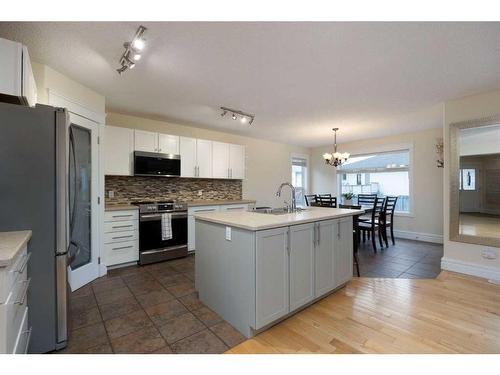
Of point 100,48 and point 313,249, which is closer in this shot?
point 100,48

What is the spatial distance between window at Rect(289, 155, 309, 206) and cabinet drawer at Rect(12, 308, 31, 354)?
235 inches

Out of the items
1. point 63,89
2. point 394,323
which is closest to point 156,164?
point 63,89

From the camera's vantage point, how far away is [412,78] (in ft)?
8.23

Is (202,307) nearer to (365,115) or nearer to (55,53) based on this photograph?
(55,53)

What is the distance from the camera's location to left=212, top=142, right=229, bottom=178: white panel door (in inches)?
181

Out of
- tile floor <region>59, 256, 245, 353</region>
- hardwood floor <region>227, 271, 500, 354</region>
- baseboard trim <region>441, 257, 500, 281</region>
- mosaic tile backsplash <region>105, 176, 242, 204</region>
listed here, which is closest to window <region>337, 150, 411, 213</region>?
baseboard trim <region>441, 257, 500, 281</region>

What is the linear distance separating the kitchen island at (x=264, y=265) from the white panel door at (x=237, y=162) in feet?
8.61

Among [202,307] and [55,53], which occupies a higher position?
[55,53]

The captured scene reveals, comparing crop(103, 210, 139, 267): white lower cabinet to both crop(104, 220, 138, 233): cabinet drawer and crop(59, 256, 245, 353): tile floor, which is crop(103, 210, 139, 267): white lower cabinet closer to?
crop(104, 220, 138, 233): cabinet drawer

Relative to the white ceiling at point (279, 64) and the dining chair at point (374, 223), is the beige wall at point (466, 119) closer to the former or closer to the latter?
the white ceiling at point (279, 64)

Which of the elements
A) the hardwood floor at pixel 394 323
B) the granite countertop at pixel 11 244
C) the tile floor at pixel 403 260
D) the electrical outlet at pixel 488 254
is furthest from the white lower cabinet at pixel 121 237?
the electrical outlet at pixel 488 254

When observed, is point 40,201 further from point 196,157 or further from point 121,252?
point 196,157

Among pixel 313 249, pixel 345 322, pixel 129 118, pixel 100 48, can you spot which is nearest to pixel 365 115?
pixel 313 249
